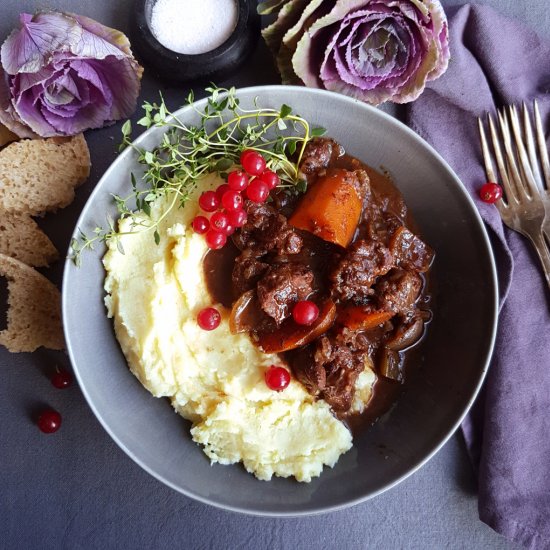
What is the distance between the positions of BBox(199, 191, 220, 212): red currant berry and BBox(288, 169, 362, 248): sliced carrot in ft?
1.51

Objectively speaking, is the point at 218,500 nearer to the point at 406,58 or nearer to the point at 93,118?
the point at 93,118

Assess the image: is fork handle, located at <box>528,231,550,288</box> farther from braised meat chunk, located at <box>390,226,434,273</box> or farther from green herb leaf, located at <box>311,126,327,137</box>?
green herb leaf, located at <box>311,126,327,137</box>

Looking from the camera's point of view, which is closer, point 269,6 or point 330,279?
point 330,279

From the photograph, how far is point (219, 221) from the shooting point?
3.19 metres

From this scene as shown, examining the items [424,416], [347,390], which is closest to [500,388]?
[424,416]

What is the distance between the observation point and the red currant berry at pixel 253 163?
311cm

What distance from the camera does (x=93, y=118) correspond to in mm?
3586

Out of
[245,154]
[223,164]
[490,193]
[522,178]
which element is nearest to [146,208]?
[223,164]

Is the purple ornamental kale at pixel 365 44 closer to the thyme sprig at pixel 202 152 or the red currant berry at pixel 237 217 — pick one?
the thyme sprig at pixel 202 152

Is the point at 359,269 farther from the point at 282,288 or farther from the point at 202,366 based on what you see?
the point at 202,366

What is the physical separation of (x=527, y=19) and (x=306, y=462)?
3297mm

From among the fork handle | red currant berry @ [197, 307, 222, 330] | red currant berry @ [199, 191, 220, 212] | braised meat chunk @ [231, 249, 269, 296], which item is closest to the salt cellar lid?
red currant berry @ [199, 191, 220, 212]

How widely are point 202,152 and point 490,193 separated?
183cm

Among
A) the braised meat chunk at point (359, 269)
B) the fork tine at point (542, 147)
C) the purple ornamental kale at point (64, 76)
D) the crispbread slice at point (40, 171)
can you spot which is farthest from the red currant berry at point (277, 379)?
the fork tine at point (542, 147)
